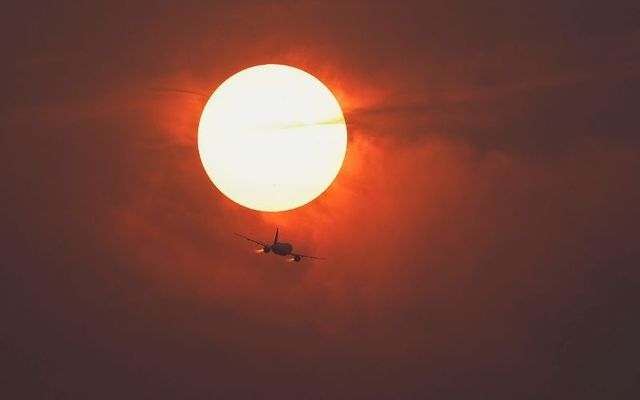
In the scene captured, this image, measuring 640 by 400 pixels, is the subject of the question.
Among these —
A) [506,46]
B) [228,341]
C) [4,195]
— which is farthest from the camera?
[228,341]

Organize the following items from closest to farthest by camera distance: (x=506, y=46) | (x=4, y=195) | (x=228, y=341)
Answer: (x=506, y=46) < (x=4, y=195) < (x=228, y=341)

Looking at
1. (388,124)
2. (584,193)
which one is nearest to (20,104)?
(388,124)

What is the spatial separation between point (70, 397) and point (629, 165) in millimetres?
1546

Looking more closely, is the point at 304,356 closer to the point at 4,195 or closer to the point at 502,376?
the point at 502,376

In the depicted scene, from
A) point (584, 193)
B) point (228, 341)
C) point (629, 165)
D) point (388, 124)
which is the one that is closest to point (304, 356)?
→ point (228, 341)

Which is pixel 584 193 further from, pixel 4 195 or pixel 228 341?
pixel 4 195

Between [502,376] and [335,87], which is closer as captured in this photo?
[335,87]

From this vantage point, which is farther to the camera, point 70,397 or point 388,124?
point 70,397

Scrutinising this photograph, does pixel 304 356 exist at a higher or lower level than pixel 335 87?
lower

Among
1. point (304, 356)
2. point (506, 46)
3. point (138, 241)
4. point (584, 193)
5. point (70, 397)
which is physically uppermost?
point (506, 46)

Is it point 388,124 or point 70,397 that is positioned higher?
point 388,124

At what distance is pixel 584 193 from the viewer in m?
1.84

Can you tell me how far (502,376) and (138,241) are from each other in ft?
3.26

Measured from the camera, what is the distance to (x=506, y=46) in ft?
5.80
